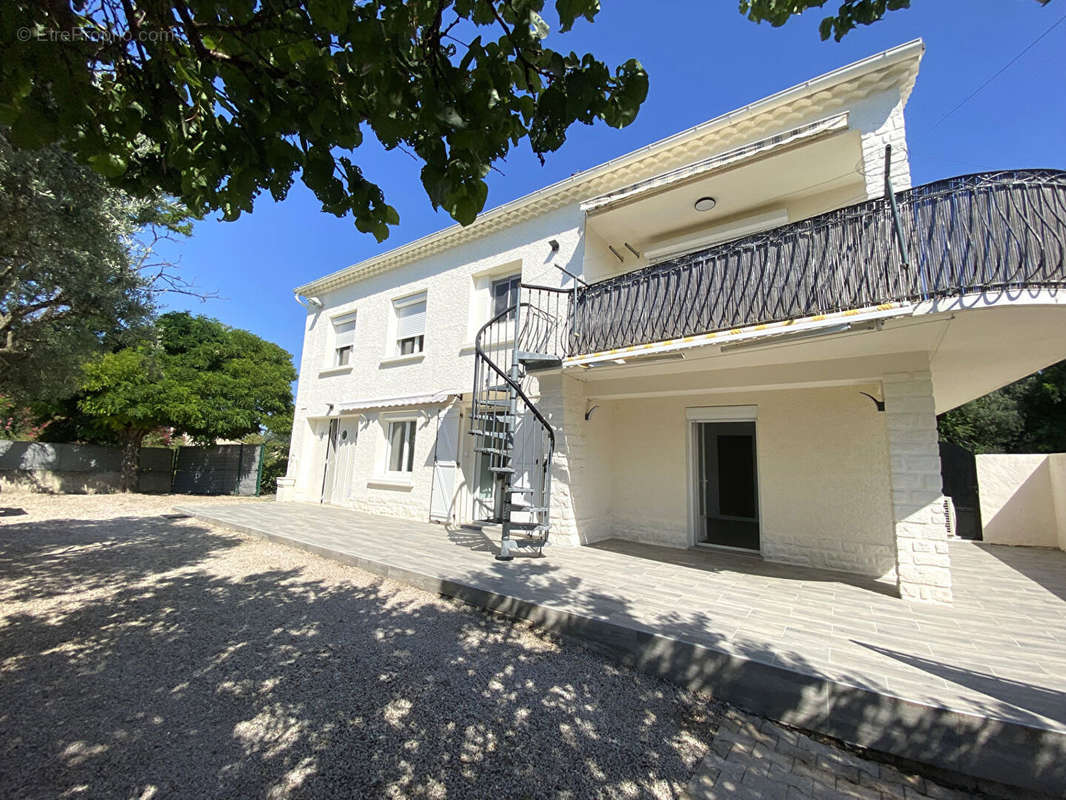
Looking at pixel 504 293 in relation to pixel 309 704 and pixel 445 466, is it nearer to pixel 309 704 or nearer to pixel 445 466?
pixel 445 466

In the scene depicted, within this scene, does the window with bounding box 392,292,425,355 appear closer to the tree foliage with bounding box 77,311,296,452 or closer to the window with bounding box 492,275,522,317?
the window with bounding box 492,275,522,317

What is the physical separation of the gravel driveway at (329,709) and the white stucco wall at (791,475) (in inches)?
147

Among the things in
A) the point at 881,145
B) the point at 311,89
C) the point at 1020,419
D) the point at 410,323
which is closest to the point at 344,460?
the point at 410,323

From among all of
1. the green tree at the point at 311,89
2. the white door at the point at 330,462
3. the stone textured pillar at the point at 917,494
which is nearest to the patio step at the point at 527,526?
the stone textured pillar at the point at 917,494

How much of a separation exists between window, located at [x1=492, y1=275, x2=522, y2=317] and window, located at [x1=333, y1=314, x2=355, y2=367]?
4.48 metres

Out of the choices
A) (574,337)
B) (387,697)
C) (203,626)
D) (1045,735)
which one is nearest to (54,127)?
(387,697)

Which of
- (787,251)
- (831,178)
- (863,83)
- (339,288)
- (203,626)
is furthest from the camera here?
(339,288)

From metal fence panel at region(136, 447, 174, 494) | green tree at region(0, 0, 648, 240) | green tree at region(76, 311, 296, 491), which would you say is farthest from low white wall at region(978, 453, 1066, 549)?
metal fence panel at region(136, 447, 174, 494)

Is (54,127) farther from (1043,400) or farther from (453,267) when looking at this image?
(1043,400)

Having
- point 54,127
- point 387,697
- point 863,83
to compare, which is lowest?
point 387,697

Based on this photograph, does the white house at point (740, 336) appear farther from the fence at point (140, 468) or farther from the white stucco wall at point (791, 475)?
the fence at point (140, 468)

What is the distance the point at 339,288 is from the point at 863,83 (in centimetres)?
1106

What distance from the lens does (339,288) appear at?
11148mm

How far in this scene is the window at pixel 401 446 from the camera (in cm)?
902
